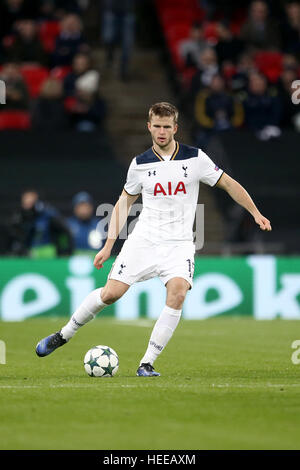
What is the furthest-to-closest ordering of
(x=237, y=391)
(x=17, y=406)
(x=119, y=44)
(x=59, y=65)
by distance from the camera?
1. (x=119, y=44)
2. (x=59, y=65)
3. (x=237, y=391)
4. (x=17, y=406)

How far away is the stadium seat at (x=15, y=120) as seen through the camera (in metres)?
20.6

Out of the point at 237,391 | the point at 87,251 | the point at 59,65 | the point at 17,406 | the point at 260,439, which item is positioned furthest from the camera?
the point at 59,65

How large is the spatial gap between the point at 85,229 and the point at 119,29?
651cm

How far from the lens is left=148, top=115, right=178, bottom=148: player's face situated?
922cm

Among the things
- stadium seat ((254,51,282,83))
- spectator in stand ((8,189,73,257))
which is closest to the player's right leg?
spectator in stand ((8,189,73,257))

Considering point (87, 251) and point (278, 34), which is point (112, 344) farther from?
point (278, 34)

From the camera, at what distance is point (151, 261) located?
9492mm

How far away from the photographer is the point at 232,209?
1969 cm

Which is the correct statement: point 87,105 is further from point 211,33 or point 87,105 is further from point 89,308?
point 89,308

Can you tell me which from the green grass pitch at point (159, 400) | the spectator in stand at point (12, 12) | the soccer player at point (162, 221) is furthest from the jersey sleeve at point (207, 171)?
the spectator in stand at point (12, 12)

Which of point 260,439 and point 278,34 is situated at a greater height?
point 278,34

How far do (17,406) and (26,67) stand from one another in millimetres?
15126

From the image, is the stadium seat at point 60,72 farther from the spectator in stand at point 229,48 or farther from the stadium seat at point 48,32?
the spectator in stand at point 229,48
